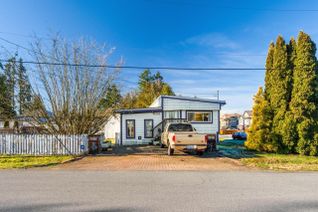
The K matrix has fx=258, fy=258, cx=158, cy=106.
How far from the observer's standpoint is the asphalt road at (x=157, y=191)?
5504mm

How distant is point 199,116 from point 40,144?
522 inches

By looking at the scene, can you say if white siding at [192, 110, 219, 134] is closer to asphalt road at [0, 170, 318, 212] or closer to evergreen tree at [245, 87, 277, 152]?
evergreen tree at [245, 87, 277, 152]

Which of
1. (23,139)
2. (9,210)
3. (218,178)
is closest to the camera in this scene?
(9,210)

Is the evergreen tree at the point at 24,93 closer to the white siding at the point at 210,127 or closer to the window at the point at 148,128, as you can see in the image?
the window at the point at 148,128

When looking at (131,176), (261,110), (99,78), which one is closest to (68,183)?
(131,176)

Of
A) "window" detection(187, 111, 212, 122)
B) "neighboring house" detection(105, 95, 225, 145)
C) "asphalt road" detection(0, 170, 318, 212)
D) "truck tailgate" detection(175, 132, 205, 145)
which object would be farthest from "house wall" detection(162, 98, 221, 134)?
"asphalt road" detection(0, 170, 318, 212)

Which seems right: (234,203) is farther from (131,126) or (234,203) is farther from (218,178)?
(131,126)

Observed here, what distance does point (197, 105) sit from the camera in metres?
22.9

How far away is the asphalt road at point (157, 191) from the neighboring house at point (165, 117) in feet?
41.3

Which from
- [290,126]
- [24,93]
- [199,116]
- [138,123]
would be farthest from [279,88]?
[24,93]

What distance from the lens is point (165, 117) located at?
23.1 metres

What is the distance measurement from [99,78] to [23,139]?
5.77 m

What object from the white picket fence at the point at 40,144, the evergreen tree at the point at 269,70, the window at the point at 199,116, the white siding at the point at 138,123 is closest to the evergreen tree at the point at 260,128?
the evergreen tree at the point at 269,70

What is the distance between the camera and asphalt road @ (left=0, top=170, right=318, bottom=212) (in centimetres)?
550
